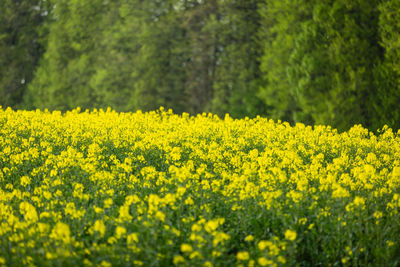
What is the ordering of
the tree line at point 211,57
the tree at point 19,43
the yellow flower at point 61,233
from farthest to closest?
the tree at point 19,43, the tree line at point 211,57, the yellow flower at point 61,233

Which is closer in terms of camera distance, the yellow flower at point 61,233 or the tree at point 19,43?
the yellow flower at point 61,233

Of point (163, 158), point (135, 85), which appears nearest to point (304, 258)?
point (163, 158)

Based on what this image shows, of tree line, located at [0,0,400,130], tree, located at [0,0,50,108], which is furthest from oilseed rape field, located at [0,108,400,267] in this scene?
tree, located at [0,0,50,108]

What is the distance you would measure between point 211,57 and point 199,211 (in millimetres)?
15551

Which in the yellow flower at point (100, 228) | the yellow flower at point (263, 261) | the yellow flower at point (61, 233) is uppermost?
the yellow flower at point (61, 233)

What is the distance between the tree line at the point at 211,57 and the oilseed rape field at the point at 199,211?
16.2 ft

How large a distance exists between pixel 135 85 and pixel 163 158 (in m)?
13.8

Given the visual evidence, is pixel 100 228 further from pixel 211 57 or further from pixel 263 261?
pixel 211 57

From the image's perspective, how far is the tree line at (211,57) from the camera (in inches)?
489

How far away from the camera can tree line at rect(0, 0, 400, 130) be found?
1242 cm

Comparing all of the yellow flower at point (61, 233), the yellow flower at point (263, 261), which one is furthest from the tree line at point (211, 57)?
the yellow flower at point (61, 233)

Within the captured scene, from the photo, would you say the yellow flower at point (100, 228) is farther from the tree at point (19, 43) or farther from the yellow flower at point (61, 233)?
the tree at point (19, 43)

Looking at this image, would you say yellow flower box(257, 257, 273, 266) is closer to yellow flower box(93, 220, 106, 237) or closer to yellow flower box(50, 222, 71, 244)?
yellow flower box(93, 220, 106, 237)

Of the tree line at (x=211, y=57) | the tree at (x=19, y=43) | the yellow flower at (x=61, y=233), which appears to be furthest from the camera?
the tree at (x=19, y=43)
